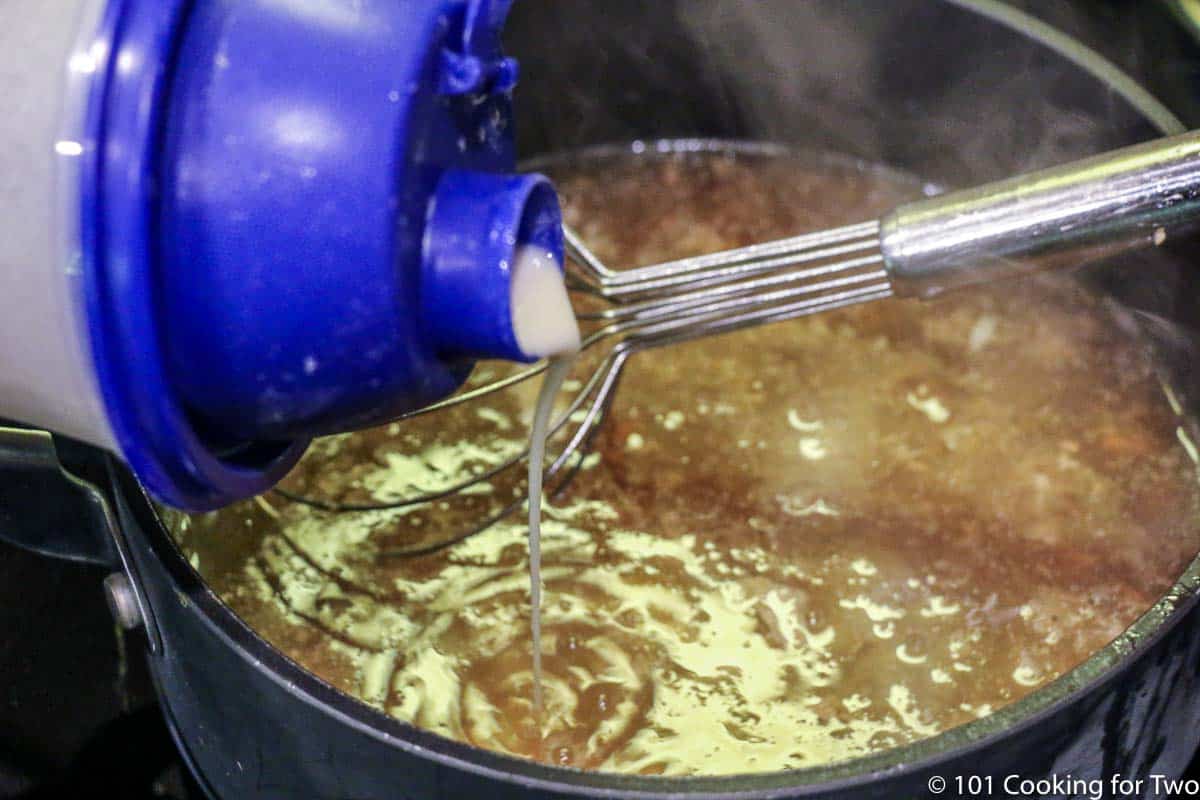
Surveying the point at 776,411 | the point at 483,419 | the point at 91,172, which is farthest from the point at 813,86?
the point at 91,172

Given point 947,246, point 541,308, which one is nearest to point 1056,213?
point 947,246

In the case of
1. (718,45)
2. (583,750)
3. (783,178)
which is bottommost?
(583,750)

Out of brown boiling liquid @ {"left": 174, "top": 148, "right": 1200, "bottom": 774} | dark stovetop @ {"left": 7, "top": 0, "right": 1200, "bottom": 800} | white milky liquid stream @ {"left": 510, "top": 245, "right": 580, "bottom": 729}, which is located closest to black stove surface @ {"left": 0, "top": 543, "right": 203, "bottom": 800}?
dark stovetop @ {"left": 7, "top": 0, "right": 1200, "bottom": 800}

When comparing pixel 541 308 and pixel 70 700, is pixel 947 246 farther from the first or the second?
pixel 70 700

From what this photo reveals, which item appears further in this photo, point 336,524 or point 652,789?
point 336,524

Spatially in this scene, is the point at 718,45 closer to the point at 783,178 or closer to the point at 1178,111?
the point at 783,178
